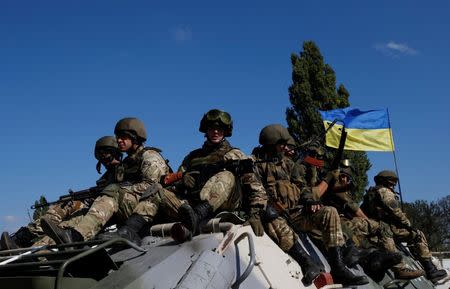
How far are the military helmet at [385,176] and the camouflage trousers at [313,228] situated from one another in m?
4.37

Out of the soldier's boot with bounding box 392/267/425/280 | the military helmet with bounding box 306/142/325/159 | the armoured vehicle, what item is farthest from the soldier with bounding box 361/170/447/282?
the armoured vehicle

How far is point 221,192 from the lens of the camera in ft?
20.2

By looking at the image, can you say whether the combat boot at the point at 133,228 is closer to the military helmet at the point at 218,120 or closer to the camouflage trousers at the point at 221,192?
the camouflage trousers at the point at 221,192

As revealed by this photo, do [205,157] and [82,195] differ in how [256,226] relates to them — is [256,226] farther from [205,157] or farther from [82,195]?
[82,195]

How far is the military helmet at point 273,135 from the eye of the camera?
8.34 meters

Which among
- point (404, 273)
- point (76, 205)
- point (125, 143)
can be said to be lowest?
point (404, 273)

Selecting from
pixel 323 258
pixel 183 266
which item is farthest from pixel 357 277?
pixel 183 266

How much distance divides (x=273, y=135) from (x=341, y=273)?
2.55m

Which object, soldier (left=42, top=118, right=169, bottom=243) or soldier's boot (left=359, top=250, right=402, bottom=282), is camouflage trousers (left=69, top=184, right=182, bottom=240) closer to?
soldier (left=42, top=118, right=169, bottom=243)

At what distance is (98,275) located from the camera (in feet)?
14.4

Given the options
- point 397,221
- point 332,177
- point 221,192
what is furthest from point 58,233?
point 397,221

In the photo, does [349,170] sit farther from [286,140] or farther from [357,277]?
[357,277]

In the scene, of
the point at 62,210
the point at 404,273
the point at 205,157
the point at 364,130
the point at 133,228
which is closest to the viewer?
the point at 133,228

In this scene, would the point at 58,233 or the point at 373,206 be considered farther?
the point at 373,206
